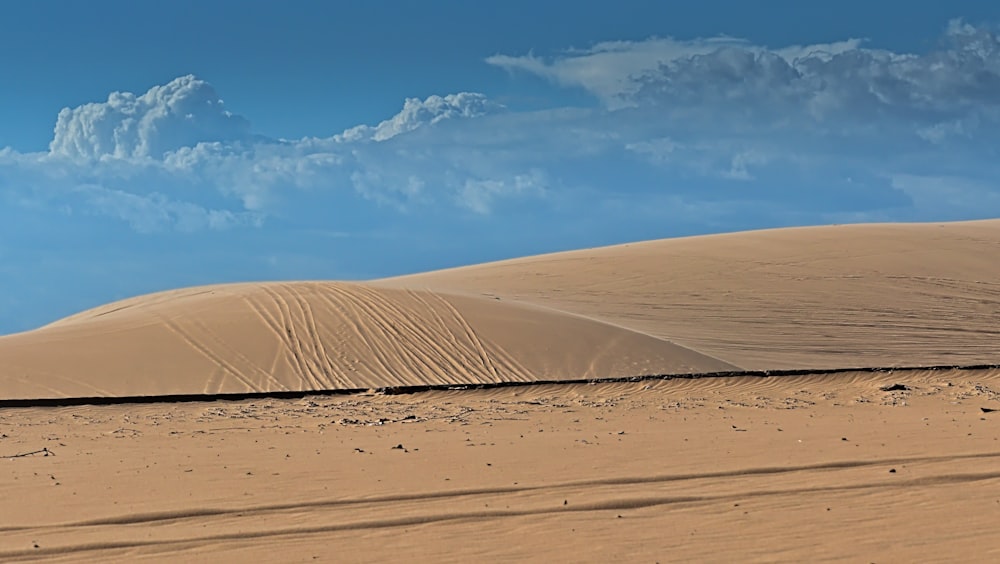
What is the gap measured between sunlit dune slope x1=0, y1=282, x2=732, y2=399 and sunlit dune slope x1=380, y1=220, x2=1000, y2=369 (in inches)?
127

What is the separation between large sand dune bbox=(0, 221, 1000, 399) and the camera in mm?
20672

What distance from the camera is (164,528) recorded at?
777 centimetres

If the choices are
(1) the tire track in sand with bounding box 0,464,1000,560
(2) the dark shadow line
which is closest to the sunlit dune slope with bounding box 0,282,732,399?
(2) the dark shadow line

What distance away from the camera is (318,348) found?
22.2m

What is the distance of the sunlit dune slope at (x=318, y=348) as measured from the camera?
65.4 feet

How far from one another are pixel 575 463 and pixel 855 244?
3090 cm

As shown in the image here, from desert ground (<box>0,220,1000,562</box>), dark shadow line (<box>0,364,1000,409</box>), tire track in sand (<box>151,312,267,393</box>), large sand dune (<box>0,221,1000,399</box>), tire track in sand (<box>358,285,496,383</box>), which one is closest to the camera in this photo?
desert ground (<box>0,220,1000,562</box>)

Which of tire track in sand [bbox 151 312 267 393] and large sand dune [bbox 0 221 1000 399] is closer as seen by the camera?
tire track in sand [bbox 151 312 267 393]

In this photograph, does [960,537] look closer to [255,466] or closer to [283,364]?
[255,466]

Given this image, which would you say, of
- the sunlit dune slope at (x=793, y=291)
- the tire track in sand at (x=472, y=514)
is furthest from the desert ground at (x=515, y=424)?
the sunlit dune slope at (x=793, y=291)

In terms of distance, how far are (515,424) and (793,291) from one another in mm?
19739

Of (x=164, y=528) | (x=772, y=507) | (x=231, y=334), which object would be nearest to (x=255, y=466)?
(x=164, y=528)

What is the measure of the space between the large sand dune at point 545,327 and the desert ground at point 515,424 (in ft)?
0.36

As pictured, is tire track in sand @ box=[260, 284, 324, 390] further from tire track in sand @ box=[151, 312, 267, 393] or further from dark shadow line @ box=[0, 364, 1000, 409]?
dark shadow line @ box=[0, 364, 1000, 409]
